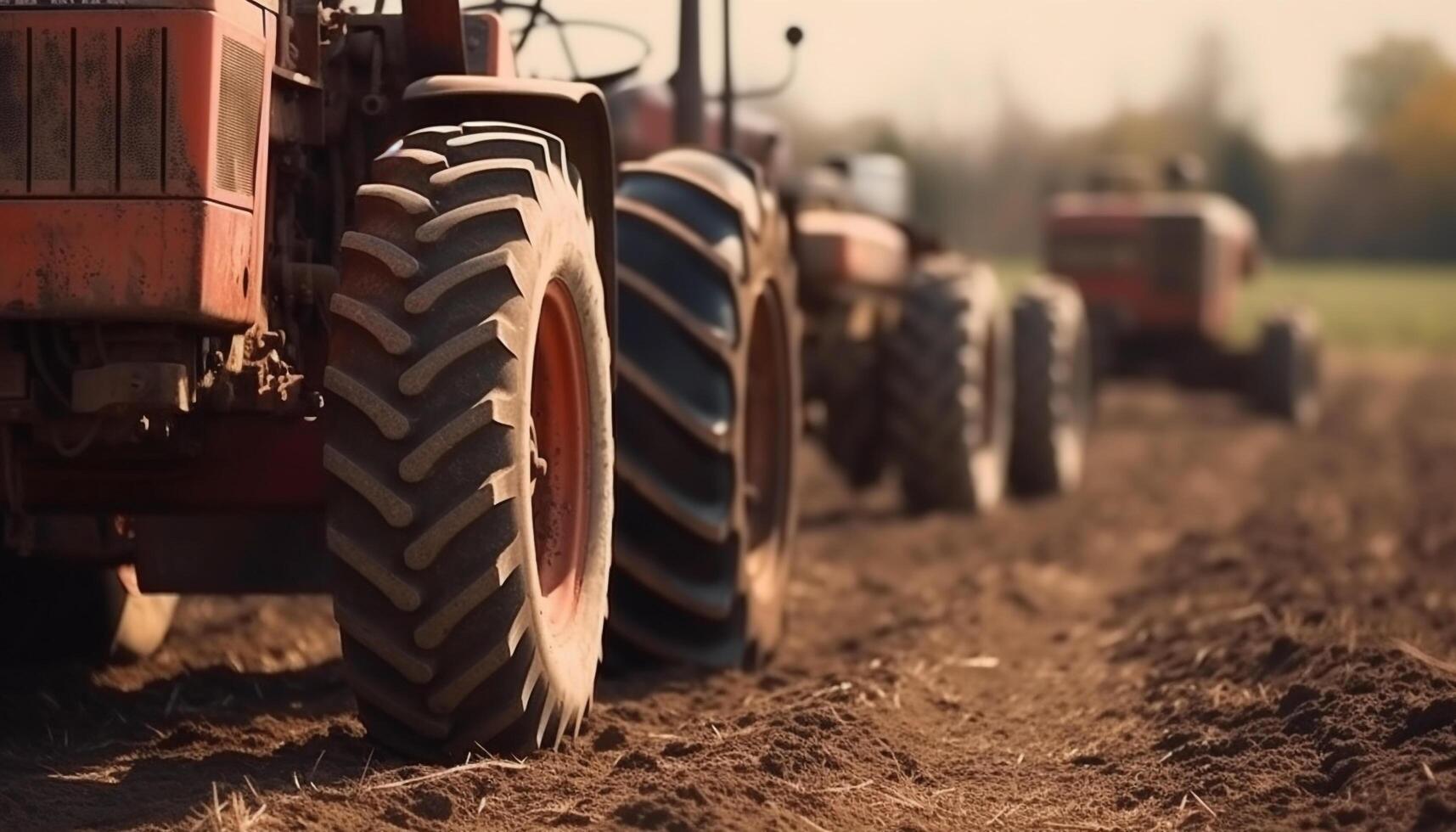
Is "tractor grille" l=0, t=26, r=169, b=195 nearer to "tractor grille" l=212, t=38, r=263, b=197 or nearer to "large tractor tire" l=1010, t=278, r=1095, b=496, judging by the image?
"tractor grille" l=212, t=38, r=263, b=197

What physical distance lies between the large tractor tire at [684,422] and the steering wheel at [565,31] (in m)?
0.44

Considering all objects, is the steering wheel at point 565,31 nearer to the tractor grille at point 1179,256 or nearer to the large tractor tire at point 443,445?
the large tractor tire at point 443,445

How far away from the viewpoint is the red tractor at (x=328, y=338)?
15.7 ft

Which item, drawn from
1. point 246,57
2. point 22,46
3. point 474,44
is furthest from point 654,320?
point 22,46

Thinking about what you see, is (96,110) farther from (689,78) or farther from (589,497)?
(689,78)

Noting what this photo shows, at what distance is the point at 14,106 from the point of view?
4781 mm

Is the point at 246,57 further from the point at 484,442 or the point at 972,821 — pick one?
the point at 972,821

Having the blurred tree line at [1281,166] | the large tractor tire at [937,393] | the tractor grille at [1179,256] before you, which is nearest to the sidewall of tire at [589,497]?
the large tractor tire at [937,393]

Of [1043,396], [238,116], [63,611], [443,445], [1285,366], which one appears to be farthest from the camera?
[1285,366]

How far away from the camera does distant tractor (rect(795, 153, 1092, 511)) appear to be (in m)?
11.6

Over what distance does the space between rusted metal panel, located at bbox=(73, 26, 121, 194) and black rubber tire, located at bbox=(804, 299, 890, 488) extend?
682 centimetres

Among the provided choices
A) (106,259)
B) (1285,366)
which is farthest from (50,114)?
(1285,366)

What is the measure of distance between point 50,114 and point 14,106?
0.24 ft

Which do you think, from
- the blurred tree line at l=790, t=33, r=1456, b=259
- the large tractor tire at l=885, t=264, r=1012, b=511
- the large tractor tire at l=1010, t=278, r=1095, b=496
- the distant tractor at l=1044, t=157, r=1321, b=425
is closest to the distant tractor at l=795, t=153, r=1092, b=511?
the large tractor tire at l=885, t=264, r=1012, b=511
